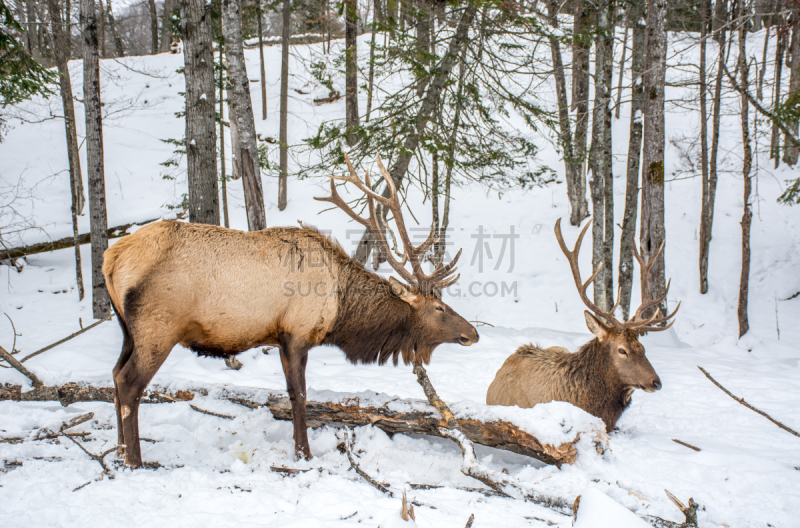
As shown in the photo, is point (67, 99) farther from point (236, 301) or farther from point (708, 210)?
point (708, 210)

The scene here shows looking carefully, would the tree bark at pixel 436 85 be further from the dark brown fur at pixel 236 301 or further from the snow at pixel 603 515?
the snow at pixel 603 515

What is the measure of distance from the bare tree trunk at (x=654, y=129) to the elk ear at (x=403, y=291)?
3925 millimetres

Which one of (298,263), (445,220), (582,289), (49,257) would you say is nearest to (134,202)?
(49,257)

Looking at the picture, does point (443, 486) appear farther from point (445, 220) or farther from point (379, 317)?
point (445, 220)

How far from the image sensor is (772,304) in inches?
431

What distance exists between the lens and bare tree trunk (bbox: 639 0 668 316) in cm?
648

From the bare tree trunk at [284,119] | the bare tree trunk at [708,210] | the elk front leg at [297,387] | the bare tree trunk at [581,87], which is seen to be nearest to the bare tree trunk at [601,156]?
the bare tree trunk at [581,87]

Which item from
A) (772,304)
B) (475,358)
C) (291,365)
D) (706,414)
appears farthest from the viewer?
(772,304)

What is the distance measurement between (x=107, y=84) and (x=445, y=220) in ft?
65.4

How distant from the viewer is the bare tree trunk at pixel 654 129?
6.48 meters

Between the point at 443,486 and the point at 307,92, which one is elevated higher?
the point at 307,92

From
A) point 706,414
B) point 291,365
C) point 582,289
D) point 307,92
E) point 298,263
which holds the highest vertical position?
point 307,92

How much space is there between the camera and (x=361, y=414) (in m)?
3.45

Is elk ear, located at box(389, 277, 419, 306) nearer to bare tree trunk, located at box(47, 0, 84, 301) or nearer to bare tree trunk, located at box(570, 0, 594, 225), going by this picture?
bare tree trunk, located at box(570, 0, 594, 225)
